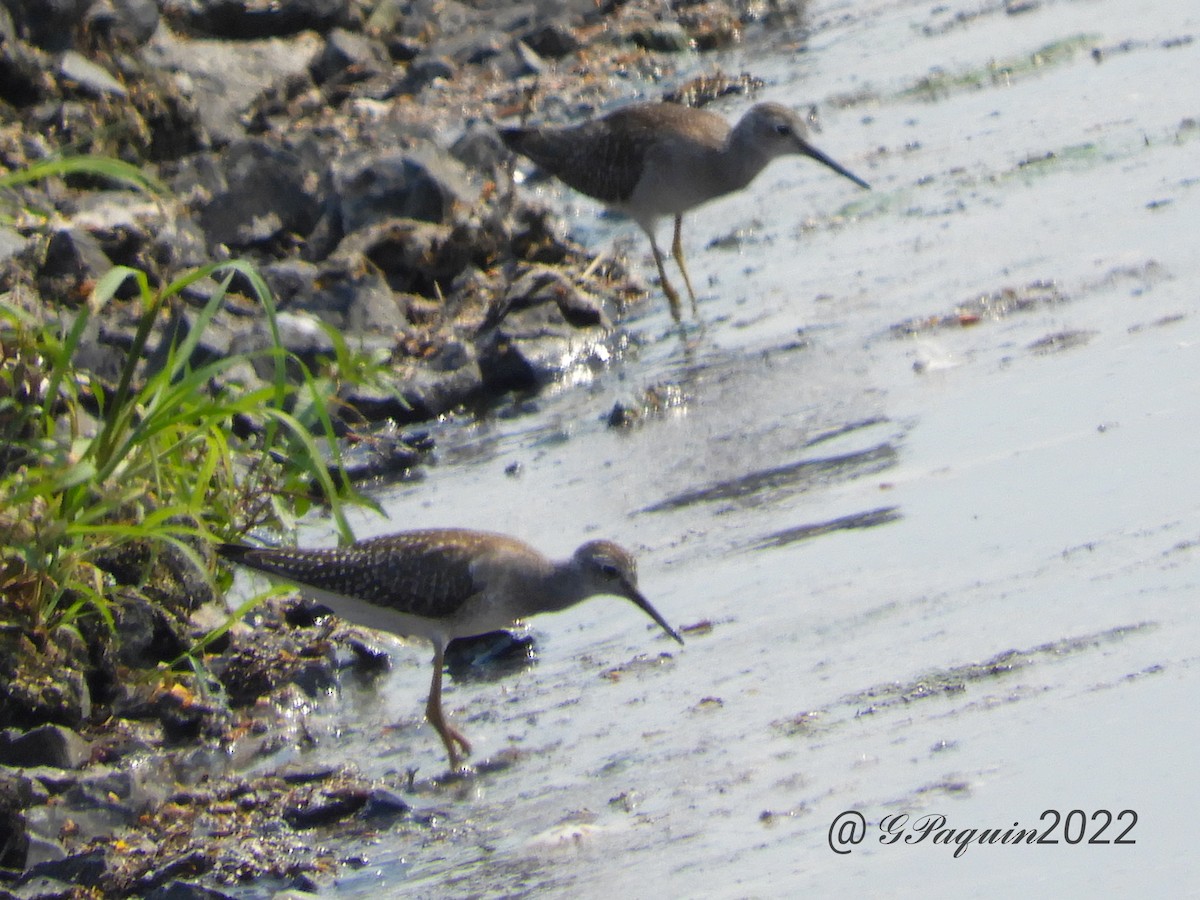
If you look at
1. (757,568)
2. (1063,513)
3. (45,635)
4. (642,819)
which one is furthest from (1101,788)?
(45,635)

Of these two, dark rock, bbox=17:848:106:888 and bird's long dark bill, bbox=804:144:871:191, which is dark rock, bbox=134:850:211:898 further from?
bird's long dark bill, bbox=804:144:871:191

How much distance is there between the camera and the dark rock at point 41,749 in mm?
6293

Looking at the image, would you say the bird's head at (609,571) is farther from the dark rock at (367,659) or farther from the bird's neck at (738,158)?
the bird's neck at (738,158)

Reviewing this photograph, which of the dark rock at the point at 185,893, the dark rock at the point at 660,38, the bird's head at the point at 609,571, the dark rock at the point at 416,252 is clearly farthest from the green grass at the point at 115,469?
the dark rock at the point at 660,38

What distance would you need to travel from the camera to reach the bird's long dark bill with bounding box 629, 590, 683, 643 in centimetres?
663

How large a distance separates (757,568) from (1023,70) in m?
7.66

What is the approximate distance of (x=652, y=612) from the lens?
6770mm

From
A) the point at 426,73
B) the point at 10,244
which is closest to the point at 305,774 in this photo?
the point at 10,244

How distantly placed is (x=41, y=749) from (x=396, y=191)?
20.2 feet

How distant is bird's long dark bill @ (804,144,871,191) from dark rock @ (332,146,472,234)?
2.14m

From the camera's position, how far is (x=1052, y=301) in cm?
919

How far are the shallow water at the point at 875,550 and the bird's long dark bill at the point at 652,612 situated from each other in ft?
0.31

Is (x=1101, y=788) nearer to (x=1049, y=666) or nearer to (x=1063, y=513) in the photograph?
(x=1049, y=666)

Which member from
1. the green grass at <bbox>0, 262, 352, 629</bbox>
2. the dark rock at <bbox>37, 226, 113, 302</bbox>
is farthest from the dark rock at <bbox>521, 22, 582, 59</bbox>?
the green grass at <bbox>0, 262, 352, 629</bbox>
